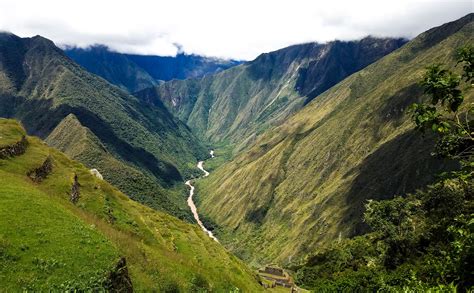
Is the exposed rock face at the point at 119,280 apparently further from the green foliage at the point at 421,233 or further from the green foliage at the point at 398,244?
the green foliage at the point at 398,244

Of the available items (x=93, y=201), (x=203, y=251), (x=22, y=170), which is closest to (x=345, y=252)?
(x=203, y=251)

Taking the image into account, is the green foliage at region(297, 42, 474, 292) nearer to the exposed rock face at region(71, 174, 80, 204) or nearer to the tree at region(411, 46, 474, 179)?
the tree at region(411, 46, 474, 179)

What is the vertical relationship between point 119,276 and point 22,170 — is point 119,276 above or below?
below

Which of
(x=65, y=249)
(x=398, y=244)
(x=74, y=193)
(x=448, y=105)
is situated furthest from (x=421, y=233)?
(x=448, y=105)

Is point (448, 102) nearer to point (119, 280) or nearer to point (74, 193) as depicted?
point (119, 280)

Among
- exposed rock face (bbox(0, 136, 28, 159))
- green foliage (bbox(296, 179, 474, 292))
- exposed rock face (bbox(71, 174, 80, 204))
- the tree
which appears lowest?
green foliage (bbox(296, 179, 474, 292))

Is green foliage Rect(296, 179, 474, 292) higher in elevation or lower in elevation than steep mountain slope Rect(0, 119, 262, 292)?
lower

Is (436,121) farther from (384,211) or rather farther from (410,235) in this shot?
(384,211)

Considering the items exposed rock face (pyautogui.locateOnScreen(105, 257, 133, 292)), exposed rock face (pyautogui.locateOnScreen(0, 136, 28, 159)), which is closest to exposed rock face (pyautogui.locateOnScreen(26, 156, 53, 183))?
exposed rock face (pyautogui.locateOnScreen(0, 136, 28, 159))
